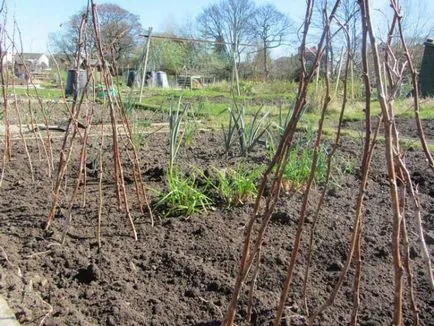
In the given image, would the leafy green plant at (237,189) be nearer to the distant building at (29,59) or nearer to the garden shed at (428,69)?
the distant building at (29,59)

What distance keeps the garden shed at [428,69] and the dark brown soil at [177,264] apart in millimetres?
17977

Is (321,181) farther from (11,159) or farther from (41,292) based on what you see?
(11,159)

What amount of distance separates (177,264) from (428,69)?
1989 centimetres

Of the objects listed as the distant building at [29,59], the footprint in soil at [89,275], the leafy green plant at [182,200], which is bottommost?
the footprint in soil at [89,275]

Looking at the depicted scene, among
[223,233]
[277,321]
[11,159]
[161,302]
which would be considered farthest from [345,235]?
[11,159]

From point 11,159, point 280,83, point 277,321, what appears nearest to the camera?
point 277,321

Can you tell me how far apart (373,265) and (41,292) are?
5.00 ft

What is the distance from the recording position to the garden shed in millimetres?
19828

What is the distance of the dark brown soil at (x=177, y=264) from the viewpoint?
6.52 ft

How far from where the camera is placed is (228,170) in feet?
11.9

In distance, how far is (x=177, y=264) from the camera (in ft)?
7.88

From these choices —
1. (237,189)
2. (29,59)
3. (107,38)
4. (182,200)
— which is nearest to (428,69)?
(29,59)

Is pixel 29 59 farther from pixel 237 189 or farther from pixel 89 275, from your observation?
pixel 89 275

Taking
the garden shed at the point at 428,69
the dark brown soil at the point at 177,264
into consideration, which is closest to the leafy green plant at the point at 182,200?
the dark brown soil at the point at 177,264
